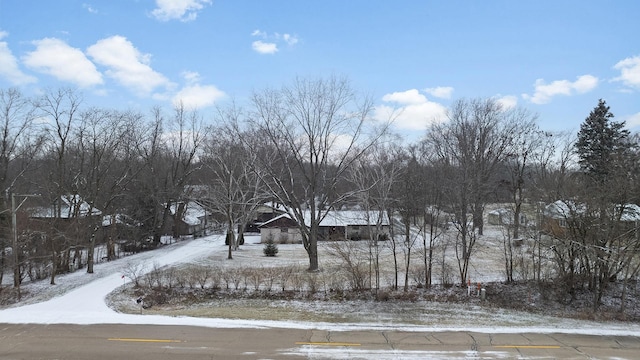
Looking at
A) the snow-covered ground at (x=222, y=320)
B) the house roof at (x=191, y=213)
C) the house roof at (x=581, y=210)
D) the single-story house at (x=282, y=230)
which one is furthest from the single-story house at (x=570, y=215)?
the house roof at (x=191, y=213)

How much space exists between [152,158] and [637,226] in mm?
50658

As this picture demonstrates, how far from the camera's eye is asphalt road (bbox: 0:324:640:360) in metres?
11.9

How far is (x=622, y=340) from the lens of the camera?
14188 millimetres

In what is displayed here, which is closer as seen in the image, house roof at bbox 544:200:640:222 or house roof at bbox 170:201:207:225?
house roof at bbox 544:200:640:222

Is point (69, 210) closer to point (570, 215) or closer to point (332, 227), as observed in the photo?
point (332, 227)

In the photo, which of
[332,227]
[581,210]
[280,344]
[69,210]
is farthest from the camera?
[332,227]

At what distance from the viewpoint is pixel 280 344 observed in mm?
12820

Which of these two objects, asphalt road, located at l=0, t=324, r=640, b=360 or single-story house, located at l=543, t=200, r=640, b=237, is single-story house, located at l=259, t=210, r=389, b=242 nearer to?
single-story house, located at l=543, t=200, r=640, b=237

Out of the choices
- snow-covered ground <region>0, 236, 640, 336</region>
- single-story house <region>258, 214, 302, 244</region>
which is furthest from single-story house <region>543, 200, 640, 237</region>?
single-story house <region>258, 214, 302, 244</region>

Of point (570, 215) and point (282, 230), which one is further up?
point (570, 215)

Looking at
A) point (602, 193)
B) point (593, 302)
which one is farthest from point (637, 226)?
point (593, 302)

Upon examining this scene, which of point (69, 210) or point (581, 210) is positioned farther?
point (69, 210)

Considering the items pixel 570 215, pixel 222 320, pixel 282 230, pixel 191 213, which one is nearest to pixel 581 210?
pixel 570 215

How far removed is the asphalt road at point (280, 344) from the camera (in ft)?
39.0
